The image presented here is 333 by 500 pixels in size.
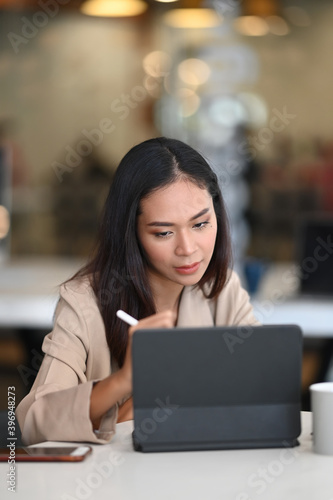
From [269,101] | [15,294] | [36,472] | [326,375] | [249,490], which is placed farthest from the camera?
[269,101]

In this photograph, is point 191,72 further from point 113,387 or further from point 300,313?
point 113,387

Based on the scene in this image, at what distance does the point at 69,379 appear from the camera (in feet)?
5.68

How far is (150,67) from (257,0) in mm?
1057

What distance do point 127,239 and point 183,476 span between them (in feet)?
2.07

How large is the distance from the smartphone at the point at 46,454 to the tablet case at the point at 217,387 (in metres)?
0.11

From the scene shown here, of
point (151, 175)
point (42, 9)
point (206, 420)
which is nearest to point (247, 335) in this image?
point (206, 420)

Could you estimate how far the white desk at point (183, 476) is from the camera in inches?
50.7

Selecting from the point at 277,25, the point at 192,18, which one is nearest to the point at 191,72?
the point at 192,18

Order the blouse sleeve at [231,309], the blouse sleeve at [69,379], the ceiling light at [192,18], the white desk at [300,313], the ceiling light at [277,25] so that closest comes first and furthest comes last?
the blouse sleeve at [69,379] → the blouse sleeve at [231,309] → the white desk at [300,313] → the ceiling light at [277,25] → the ceiling light at [192,18]

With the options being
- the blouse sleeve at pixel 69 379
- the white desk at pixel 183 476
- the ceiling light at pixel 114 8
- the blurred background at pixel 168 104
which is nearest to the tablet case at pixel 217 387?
the white desk at pixel 183 476

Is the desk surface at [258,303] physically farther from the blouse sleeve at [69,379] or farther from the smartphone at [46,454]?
the smartphone at [46,454]

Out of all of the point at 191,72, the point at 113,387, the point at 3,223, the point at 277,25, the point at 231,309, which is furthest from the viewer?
the point at 191,72

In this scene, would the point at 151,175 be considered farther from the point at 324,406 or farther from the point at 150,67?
the point at 150,67

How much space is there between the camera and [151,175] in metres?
1.88
